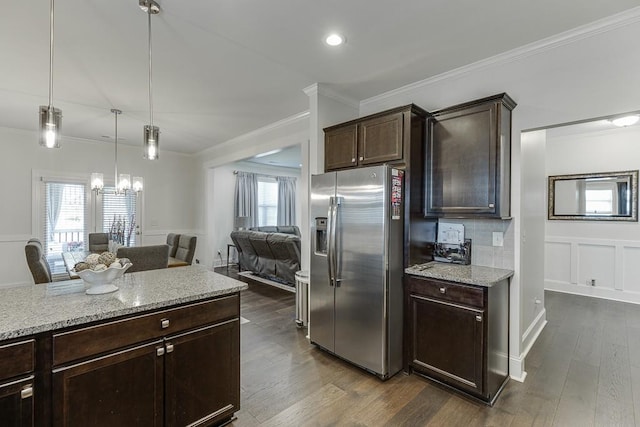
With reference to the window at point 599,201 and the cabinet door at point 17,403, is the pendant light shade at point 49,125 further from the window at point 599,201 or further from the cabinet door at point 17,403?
the window at point 599,201

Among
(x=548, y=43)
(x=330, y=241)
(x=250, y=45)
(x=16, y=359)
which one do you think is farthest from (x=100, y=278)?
(x=548, y=43)

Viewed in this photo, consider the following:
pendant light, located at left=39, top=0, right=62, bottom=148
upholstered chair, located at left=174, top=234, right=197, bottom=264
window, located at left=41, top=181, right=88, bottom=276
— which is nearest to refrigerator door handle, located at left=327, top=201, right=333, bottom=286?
pendant light, located at left=39, top=0, right=62, bottom=148

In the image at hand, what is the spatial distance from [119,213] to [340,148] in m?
5.32

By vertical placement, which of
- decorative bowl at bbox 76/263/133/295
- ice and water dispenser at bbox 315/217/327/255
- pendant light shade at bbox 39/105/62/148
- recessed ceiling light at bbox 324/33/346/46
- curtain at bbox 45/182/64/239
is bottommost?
decorative bowl at bbox 76/263/133/295

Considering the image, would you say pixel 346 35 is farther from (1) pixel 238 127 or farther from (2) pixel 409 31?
(1) pixel 238 127

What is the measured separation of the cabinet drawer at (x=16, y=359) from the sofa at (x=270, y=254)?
3829mm

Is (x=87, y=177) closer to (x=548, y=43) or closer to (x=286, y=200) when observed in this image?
(x=286, y=200)

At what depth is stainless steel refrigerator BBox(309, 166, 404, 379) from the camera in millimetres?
2553

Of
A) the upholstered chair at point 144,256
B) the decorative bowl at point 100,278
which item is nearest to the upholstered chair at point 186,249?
the upholstered chair at point 144,256

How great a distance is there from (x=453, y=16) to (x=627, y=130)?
4.53 m

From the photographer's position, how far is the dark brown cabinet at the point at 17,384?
1271mm

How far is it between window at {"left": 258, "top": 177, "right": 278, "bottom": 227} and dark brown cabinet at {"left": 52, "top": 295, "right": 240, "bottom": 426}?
6523 mm

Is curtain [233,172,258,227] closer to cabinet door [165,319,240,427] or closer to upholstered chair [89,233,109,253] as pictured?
upholstered chair [89,233,109,253]

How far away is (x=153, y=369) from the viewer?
1.66 m
